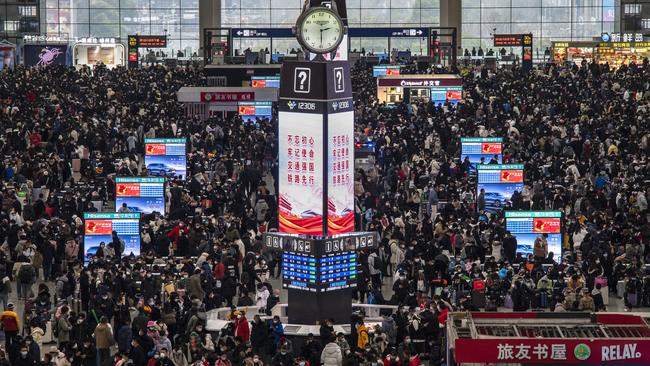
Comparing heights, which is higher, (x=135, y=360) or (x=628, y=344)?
(x=628, y=344)

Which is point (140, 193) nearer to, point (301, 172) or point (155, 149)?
point (155, 149)

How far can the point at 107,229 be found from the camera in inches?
1286

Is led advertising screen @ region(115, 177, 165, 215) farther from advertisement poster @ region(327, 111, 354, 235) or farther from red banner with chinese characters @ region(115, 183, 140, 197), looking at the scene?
advertisement poster @ region(327, 111, 354, 235)

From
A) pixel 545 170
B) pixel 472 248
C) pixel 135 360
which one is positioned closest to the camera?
pixel 135 360

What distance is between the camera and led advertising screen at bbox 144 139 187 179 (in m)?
42.2

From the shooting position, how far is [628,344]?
16.0 m

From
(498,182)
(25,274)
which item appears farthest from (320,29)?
(498,182)

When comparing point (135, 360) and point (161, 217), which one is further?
point (161, 217)

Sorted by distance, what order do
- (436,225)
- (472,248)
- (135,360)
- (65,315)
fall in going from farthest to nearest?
(436,225) → (472,248) → (65,315) → (135,360)

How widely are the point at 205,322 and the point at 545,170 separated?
58.7 ft

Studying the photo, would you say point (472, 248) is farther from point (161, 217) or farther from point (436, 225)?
point (161, 217)

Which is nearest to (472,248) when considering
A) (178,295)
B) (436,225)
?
(436,225)

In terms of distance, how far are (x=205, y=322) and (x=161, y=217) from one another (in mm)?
9311

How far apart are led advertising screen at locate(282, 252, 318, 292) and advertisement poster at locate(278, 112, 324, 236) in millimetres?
488
